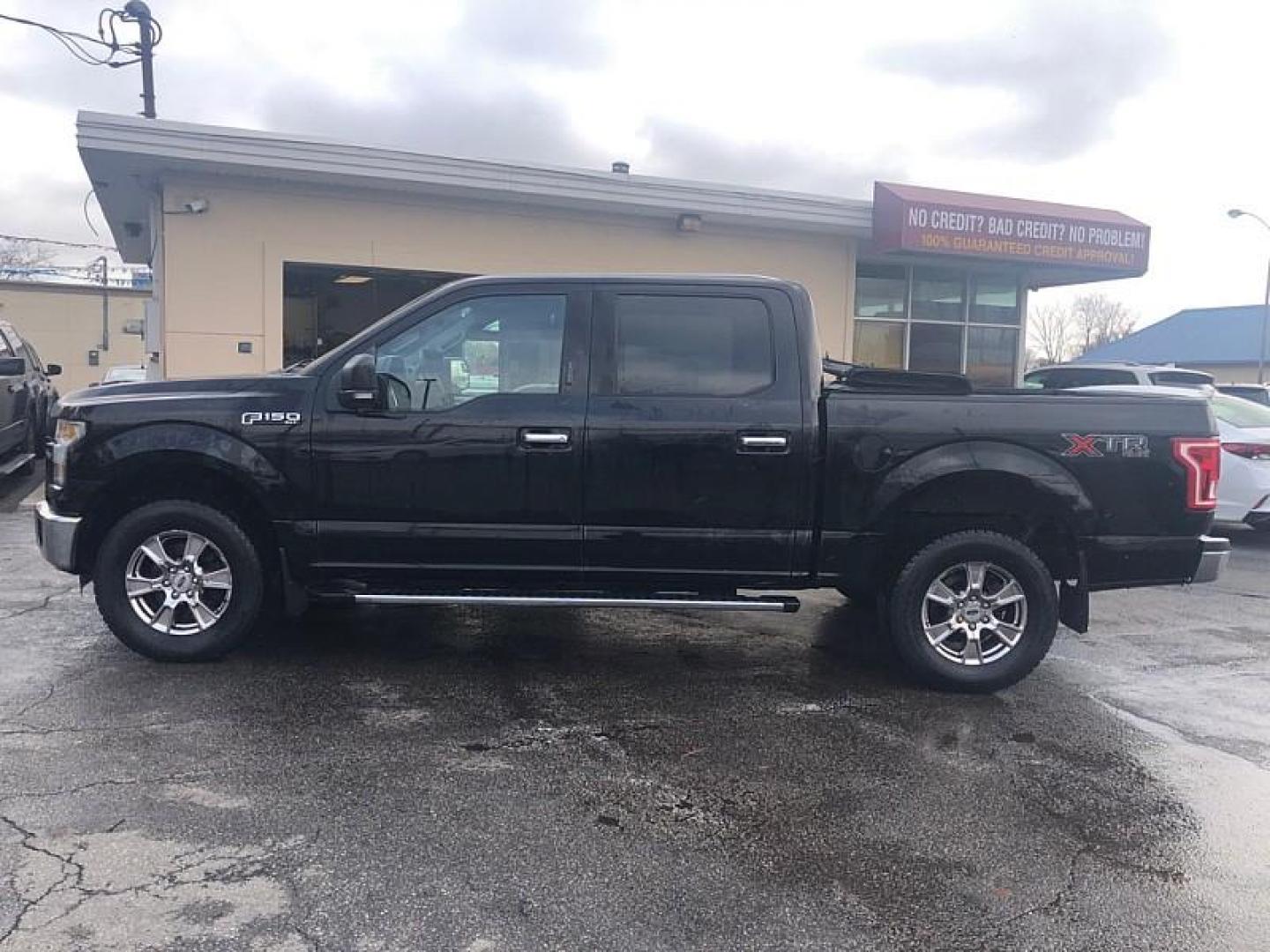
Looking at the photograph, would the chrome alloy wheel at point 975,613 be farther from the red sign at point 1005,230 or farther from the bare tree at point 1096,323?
the bare tree at point 1096,323

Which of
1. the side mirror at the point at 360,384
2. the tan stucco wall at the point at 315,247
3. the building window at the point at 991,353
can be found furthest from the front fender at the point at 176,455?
the building window at the point at 991,353

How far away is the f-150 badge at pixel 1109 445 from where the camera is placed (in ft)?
17.2

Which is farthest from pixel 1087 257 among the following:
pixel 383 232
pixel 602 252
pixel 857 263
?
pixel 383 232

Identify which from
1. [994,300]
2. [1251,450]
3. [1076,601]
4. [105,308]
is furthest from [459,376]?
[105,308]

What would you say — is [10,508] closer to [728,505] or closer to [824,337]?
[728,505]

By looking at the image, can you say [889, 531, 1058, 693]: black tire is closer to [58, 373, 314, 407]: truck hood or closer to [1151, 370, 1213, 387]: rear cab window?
[58, 373, 314, 407]: truck hood

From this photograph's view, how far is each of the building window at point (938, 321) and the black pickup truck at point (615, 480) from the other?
11912mm

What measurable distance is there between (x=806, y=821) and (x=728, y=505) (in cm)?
183

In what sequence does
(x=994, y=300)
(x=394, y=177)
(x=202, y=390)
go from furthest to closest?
1. (x=994, y=300)
2. (x=394, y=177)
3. (x=202, y=390)

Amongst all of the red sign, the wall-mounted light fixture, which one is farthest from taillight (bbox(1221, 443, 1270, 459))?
the wall-mounted light fixture

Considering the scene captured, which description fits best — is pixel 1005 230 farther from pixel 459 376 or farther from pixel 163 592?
pixel 163 592

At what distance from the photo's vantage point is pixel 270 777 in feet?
13.3

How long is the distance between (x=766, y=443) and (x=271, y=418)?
8.18ft

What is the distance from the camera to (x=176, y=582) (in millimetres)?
5383
